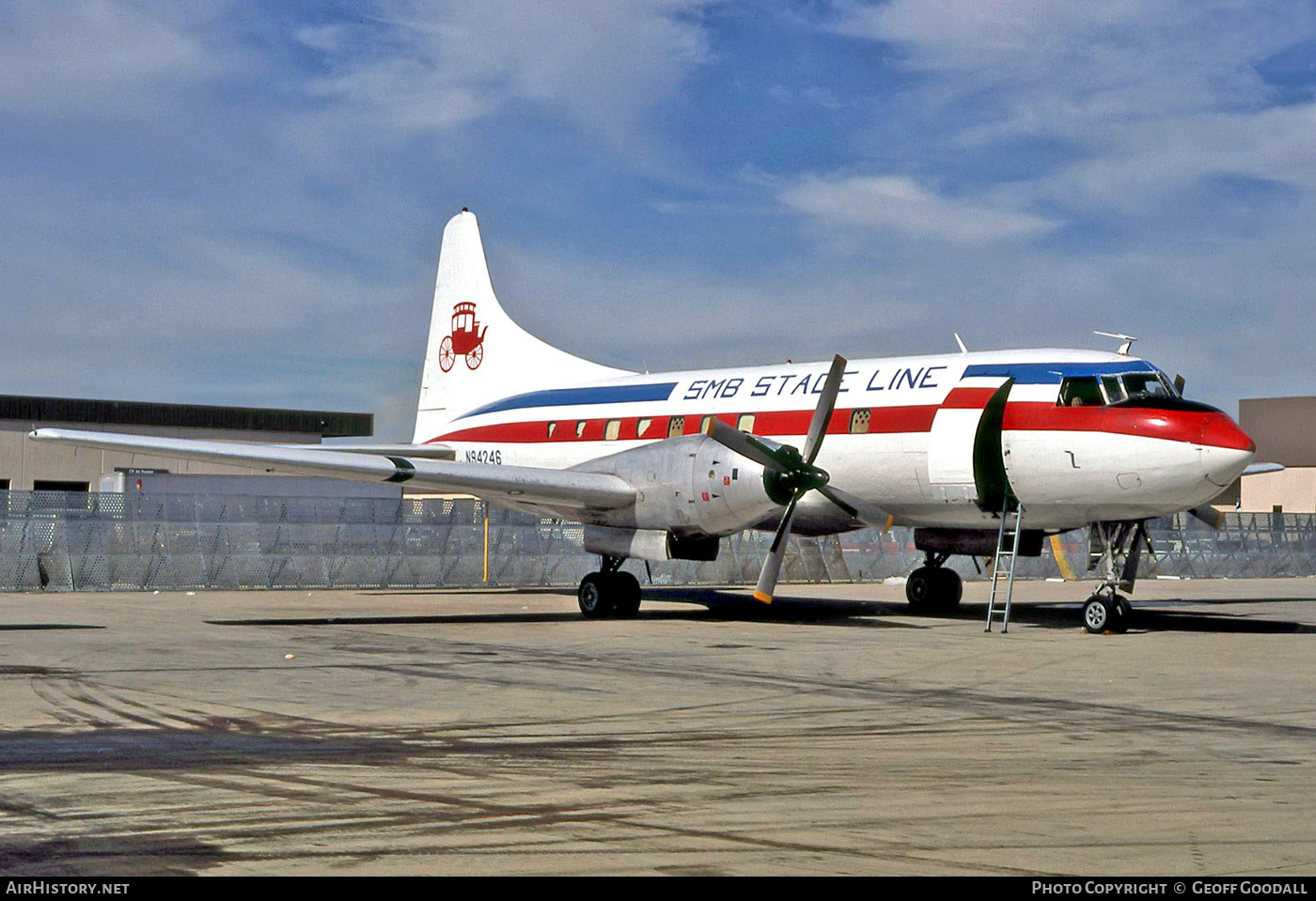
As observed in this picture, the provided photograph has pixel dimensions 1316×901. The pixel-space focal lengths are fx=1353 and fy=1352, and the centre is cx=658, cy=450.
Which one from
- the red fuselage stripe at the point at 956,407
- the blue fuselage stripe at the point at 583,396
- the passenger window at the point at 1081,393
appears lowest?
the red fuselage stripe at the point at 956,407

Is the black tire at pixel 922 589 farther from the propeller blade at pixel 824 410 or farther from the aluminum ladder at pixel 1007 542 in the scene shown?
the propeller blade at pixel 824 410

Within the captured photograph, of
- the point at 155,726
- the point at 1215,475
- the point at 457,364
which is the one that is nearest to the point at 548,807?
the point at 155,726

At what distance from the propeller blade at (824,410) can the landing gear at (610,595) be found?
4142mm

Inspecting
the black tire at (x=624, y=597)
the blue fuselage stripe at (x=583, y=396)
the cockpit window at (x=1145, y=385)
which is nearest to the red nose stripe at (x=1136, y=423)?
the cockpit window at (x=1145, y=385)

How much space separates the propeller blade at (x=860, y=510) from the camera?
2209 centimetres

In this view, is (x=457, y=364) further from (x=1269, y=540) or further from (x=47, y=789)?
(x=1269, y=540)

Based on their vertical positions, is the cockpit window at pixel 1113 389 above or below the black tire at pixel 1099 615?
above

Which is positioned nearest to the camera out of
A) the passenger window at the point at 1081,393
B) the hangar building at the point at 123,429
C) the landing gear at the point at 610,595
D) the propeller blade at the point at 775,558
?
the passenger window at the point at 1081,393

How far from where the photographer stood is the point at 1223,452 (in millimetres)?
19328

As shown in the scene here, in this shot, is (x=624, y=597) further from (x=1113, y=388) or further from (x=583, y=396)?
(x=1113, y=388)

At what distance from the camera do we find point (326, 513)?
33312 millimetres

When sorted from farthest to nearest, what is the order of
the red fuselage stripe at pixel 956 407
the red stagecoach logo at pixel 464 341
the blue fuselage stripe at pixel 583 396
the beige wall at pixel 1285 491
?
the beige wall at pixel 1285 491
the red stagecoach logo at pixel 464 341
the blue fuselage stripe at pixel 583 396
the red fuselage stripe at pixel 956 407

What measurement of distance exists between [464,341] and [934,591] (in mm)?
12248

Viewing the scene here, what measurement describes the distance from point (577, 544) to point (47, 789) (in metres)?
28.1
